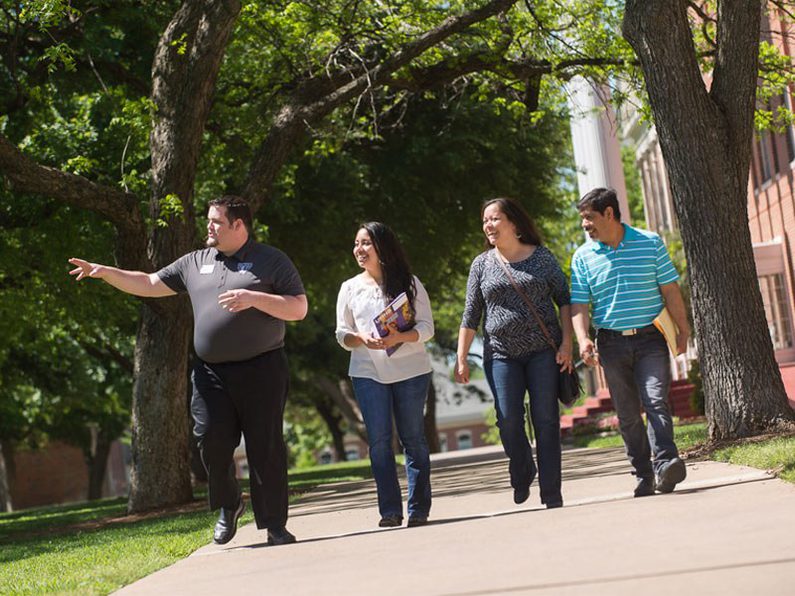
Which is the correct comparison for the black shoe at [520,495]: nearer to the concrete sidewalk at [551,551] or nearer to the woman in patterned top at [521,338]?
the woman in patterned top at [521,338]

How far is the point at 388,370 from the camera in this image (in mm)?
8508

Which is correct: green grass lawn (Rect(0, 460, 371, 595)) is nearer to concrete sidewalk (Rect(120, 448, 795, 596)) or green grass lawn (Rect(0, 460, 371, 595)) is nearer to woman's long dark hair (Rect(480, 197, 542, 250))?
concrete sidewalk (Rect(120, 448, 795, 596))

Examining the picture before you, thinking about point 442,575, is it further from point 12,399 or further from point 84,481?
point 84,481

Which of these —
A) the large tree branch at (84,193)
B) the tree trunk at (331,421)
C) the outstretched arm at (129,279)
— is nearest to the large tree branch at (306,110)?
the large tree branch at (84,193)

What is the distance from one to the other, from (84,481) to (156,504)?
53396 mm

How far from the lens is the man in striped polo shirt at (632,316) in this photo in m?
8.43

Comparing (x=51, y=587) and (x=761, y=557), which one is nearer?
(x=761, y=557)

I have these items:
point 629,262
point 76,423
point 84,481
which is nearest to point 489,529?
point 629,262

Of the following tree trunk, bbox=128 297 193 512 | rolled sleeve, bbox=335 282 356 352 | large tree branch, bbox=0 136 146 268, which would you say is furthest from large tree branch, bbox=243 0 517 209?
rolled sleeve, bbox=335 282 356 352

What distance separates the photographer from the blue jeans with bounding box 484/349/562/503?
835 cm

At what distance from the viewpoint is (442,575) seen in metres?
5.81

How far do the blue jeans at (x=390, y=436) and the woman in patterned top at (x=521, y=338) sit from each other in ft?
1.15

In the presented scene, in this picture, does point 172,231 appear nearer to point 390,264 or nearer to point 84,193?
point 84,193

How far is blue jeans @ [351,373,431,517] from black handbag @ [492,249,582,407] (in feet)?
2.59
